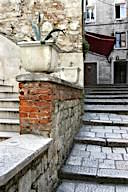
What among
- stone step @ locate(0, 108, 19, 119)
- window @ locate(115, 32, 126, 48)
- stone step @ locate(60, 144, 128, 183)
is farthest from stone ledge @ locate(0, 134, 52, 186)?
window @ locate(115, 32, 126, 48)

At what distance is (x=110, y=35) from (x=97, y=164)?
656 inches

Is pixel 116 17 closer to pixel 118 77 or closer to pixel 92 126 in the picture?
pixel 118 77

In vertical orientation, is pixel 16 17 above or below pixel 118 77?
above

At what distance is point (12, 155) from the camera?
5.83 feet

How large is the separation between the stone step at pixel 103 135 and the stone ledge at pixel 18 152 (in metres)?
1.60

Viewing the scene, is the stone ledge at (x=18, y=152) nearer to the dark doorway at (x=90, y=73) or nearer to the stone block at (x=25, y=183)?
the stone block at (x=25, y=183)

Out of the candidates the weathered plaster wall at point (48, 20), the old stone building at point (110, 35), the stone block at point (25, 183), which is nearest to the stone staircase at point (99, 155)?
the stone block at point (25, 183)

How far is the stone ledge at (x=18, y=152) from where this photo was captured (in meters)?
1.48

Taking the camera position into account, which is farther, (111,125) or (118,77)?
(118,77)

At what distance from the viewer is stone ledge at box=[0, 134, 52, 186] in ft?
4.87

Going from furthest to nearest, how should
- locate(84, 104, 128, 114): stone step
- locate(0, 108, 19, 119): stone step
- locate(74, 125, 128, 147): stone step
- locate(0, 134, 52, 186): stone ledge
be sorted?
locate(84, 104, 128, 114): stone step
locate(74, 125, 128, 147): stone step
locate(0, 108, 19, 119): stone step
locate(0, 134, 52, 186): stone ledge

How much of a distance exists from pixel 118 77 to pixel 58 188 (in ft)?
56.6

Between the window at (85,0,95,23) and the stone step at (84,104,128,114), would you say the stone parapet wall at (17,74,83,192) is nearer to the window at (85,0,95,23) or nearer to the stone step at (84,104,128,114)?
the stone step at (84,104,128,114)

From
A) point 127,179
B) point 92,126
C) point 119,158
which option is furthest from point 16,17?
point 127,179
